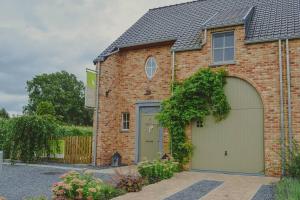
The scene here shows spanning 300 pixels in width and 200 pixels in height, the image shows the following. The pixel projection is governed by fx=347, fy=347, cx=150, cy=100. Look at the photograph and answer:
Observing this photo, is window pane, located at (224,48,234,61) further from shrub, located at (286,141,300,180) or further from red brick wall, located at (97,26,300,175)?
shrub, located at (286,141,300,180)

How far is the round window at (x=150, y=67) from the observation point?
15961mm

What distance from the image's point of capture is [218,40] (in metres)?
13.8

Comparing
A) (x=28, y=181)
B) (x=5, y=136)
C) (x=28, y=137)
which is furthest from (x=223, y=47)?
(x=5, y=136)

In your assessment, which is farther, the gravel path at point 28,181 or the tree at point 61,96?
the tree at point 61,96

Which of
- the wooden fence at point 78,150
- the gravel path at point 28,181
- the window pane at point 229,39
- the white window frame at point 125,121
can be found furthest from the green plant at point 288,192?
the wooden fence at point 78,150

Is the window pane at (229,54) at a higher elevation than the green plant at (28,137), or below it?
higher

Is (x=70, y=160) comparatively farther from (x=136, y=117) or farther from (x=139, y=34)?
(x=139, y=34)

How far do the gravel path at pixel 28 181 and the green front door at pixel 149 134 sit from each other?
138 inches

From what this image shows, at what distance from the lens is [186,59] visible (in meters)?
14.2

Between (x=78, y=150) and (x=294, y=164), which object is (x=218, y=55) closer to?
(x=294, y=164)

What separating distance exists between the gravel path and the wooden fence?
2047 millimetres

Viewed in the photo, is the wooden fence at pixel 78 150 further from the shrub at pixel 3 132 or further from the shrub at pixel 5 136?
the shrub at pixel 3 132

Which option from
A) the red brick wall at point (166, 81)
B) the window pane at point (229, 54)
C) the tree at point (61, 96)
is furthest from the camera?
the tree at point (61, 96)

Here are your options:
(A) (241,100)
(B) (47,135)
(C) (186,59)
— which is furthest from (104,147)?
(A) (241,100)
